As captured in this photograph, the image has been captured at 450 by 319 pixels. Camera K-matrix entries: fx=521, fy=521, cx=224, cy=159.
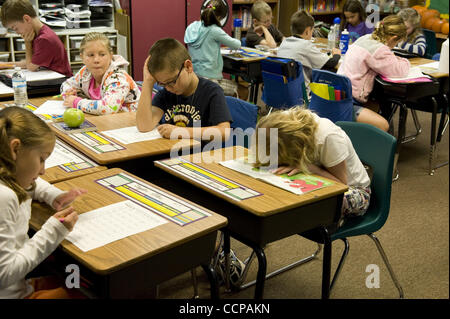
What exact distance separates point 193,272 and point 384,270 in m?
1.04

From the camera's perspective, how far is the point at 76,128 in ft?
8.41

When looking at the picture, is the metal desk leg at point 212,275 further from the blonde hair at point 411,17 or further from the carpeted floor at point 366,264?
the blonde hair at point 411,17

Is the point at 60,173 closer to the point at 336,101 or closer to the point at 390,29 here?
the point at 336,101

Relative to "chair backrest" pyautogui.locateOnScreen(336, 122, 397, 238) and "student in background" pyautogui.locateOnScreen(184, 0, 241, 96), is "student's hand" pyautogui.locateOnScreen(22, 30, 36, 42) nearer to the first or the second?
"student in background" pyautogui.locateOnScreen(184, 0, 241, 96)

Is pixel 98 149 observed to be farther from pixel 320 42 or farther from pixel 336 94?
pixel 320 42

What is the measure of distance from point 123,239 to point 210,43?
3533 millimetres

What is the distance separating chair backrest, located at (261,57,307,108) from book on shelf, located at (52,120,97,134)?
71.1 inches

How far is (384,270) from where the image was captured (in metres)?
2.72

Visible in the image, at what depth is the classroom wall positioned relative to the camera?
19.9ft

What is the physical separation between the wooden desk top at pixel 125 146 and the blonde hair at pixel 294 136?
0.47 metres

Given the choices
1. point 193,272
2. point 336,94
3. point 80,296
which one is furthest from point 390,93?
point 80,296

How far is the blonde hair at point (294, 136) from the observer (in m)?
1.99

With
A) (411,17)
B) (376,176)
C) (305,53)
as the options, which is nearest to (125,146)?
(376,176)

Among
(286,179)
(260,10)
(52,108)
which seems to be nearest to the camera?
(286,179)
